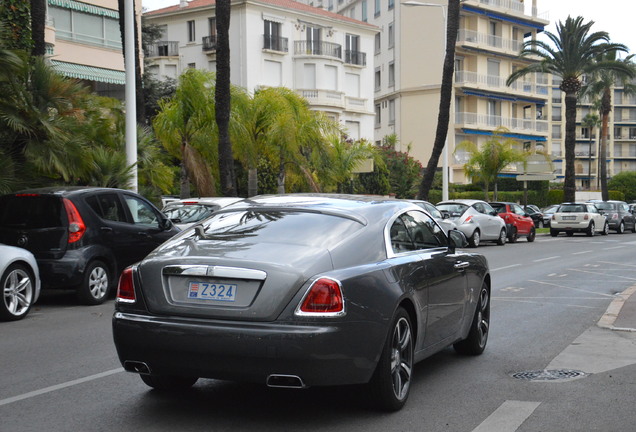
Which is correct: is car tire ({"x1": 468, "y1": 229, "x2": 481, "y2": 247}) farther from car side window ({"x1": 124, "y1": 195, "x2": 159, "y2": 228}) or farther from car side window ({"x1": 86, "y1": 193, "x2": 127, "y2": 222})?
car side window ({"x1": 86, "y1": 193, "x2": 127, "y2": 222})

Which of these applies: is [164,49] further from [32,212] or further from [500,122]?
[32,212]

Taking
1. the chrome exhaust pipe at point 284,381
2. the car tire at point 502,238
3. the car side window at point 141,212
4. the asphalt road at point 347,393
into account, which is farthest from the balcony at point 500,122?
the chrome exhaust pipe at point 284,381

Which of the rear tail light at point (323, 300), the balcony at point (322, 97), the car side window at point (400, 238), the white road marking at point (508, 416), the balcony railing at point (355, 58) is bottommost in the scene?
the white road marking at point (508, 416)

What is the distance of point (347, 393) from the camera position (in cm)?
655

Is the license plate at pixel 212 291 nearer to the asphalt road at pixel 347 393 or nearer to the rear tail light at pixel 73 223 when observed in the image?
the asphalt road at pixel 347 393

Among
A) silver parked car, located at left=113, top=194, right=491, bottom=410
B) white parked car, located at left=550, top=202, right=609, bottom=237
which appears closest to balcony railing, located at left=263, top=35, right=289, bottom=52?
white parked car, located at left=550, top=202, right=609, bottom=237

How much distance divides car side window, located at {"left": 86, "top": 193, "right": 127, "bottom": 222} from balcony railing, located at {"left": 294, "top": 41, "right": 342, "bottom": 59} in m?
45.5

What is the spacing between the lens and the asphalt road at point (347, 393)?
226 inches

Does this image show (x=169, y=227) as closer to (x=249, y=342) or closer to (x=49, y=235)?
(x=49, y=235)

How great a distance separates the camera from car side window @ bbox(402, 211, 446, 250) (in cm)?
706

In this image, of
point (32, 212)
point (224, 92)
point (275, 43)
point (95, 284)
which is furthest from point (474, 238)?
point (275, 43)

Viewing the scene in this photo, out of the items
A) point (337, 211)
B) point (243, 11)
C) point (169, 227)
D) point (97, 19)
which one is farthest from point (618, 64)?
point (337, 211)

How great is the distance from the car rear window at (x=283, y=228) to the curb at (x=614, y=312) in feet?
17.5

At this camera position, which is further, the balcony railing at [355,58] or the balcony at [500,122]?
the balcony at [500,122]
